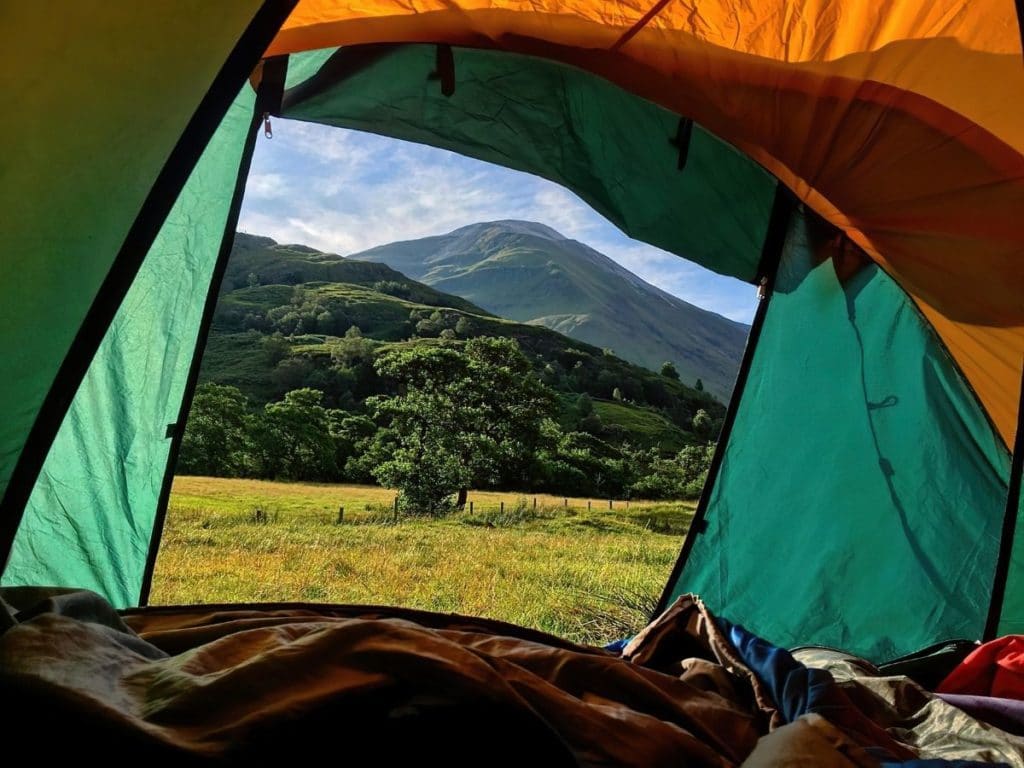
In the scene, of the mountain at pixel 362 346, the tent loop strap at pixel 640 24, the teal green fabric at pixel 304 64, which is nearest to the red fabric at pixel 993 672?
the tent loop strap at pixel 640 24

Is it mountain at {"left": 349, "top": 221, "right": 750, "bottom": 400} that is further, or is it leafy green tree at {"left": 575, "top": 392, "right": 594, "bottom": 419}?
mountain at {"left": 349, "top": 221, "right": 750, "bottom": 400}

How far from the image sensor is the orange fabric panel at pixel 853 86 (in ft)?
6.59

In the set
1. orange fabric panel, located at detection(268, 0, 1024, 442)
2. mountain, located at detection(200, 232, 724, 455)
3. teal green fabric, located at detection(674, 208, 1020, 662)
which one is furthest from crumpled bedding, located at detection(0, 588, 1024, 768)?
mountain, located at detection(200, 232, 724, 455)

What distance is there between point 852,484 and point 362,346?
108ft

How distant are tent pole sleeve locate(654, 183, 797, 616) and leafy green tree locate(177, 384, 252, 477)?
19429 mm

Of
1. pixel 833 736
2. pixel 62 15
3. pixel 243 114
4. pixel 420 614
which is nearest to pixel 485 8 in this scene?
pixel 243 114

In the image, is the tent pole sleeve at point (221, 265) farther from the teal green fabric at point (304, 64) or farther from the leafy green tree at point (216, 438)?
the leafy green tree at point (216, 438)

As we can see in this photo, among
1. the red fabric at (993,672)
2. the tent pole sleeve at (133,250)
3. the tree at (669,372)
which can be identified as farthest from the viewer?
the tree at (669,372)

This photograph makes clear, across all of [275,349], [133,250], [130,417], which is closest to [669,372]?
[275,349]

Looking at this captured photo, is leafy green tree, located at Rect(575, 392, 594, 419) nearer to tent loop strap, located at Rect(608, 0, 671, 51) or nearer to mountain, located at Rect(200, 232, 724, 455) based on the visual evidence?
mountain, located at Rect(200, 232, 724, 455)

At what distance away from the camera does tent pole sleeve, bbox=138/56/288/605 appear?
235 cm

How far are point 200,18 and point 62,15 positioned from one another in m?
0.29

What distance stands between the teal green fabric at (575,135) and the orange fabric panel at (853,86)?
0.18 meters

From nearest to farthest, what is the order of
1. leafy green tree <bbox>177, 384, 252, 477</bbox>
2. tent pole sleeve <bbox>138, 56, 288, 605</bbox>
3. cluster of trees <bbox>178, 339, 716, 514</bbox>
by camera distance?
tent pole sleeve <bbox>138, 56, 288, 605</bbox> → cluster of trees <bbox>178, 339, 716, 514</bbox> → leafy green tree <bbox>177, 384, 252, 477</bbox>
